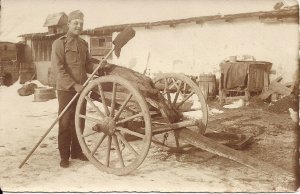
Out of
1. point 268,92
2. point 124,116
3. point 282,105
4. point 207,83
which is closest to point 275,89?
point 268,92

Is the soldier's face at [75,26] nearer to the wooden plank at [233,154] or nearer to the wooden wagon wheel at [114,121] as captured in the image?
the wooden wagon wheel at [114,121]

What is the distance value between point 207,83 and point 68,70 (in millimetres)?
4183

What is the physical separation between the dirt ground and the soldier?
1.01 feet

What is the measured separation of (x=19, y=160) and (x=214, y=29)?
483 cm

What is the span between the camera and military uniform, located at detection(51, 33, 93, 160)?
3.93 metres

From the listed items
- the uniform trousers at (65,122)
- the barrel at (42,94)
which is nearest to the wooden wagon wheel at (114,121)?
the uniform trousers at (65,122)

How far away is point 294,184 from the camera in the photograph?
12.2ft

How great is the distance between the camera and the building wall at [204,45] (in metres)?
6.49

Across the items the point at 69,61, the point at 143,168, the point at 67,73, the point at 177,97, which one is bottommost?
the point at 143,168

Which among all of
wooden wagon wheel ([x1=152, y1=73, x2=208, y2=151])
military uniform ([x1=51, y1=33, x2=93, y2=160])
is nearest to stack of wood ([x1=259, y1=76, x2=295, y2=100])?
wooden wagon wheel ([x1=152, y1=73, x2=208, y2=151])

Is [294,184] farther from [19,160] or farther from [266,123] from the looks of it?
[19,160]

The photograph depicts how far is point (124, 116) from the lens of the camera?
414 centimetres

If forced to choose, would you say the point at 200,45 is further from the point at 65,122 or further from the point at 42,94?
the point at 65,122

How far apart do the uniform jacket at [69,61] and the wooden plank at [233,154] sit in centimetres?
136
